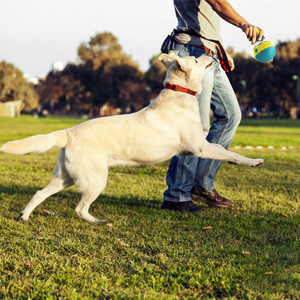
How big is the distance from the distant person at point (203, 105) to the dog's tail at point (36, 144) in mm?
1549

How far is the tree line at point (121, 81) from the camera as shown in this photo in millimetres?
59125

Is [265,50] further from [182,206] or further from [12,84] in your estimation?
[12,84]

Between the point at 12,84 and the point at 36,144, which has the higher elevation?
the point at 12,84

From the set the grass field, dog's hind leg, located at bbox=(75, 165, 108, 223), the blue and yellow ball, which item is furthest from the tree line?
dog's hind leg, located at bbox=(75, 165, 108, 223)

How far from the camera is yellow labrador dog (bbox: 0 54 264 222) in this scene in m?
4.01

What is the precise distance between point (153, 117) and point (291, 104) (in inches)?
2357

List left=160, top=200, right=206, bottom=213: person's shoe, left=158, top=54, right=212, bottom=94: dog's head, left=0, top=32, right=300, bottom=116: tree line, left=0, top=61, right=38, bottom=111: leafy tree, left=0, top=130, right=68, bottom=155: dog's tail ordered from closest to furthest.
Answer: left=0, top=130, right=68, bottom=155: dog's tail, left=158, top=54, right=212, bottom=94: dog's head, left=160, top=200, right=206, bottom=213: person's shoe, left=0, top=32, right=300, bottom=116: tree line, left=0, top=61, right=38, bottom=111: leafy tree

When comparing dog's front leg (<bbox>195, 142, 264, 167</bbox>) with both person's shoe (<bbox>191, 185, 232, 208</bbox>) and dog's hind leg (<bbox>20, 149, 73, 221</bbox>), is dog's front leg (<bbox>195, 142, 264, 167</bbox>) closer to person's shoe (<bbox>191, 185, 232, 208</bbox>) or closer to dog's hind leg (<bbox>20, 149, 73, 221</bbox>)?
person's shoe (<bbox>191, 185, 232, 208</bbox>)

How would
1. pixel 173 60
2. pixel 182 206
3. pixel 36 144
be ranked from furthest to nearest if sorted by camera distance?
1. pixel 182 206
2. pixel 173 60
3. pixel 36 144

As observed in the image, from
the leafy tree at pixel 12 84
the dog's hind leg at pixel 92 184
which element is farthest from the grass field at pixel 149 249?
the leafy tree at pixel 12 84

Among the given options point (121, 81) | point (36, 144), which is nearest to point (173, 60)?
point (36, 144)

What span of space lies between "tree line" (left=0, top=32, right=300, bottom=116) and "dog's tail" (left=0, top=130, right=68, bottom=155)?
55623mm

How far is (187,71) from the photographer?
4.22 meters

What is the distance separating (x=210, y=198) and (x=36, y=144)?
2224 mm
